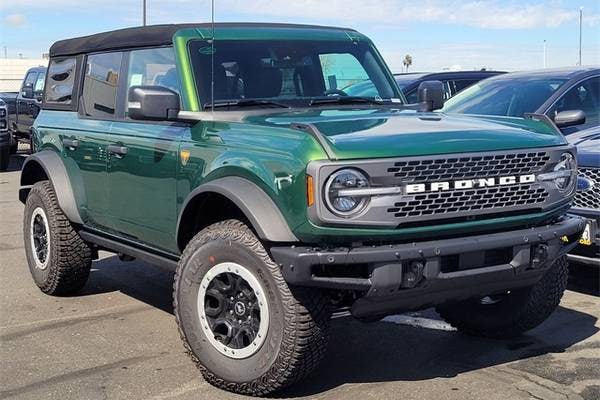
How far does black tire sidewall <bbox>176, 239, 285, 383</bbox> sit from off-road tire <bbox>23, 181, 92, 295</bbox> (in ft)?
6.47

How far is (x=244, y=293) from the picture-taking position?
4047 mm

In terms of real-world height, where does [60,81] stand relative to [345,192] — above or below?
above

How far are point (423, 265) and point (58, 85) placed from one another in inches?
154

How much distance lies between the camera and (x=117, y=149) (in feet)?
17.1

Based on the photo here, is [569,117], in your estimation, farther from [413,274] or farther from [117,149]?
[117,149]

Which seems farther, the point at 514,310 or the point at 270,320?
the point at 514,310

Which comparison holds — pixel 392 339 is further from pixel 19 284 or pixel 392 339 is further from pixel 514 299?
pixel 19 284

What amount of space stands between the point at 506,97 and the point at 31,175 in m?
4.33

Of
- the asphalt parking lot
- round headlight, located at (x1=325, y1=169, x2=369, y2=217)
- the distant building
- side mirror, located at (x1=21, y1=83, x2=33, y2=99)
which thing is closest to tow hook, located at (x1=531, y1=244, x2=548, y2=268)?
the asphalt parking lot

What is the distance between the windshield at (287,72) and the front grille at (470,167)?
134 centimetres

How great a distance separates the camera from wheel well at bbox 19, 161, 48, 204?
6.35 m

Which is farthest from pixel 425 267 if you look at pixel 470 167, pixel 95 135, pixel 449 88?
pixel 449 88

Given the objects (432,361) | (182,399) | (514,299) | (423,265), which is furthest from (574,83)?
(182,399)

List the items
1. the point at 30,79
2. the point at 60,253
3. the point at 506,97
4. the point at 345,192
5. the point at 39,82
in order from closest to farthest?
the point at 345,192 → the point at 60,253 → the point at 506,97 → the point at 39,82 → the point at 30,79
